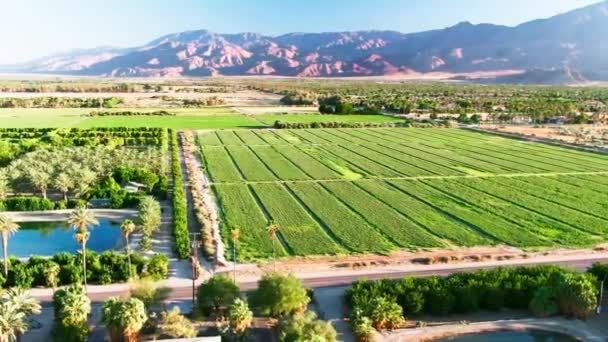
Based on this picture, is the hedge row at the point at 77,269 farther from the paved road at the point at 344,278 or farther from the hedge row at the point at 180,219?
the hedge row at the point at 180,219

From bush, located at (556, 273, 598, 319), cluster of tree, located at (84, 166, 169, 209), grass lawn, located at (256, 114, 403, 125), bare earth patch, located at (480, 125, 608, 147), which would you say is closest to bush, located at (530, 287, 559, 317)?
bush, located at (556, 273, 598, 319)

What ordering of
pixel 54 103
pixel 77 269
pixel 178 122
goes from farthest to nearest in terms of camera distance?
pixel 54 103, pixel 178 122, pixel 77 269

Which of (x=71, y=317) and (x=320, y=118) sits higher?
(x=320, y=118)

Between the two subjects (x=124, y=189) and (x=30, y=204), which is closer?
(x=30, y=204)

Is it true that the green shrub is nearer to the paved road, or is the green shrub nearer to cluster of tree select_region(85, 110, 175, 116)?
the paved road

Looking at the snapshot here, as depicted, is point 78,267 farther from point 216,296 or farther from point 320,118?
point 320,118

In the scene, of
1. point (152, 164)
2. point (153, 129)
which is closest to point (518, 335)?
point (152, 164)

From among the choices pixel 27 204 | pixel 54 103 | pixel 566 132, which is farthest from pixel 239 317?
pixel 54 103
